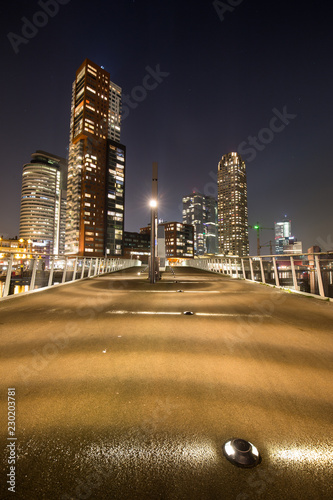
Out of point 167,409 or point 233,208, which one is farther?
point 233,208

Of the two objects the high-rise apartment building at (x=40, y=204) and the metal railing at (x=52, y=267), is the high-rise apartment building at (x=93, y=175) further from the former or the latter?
the metal railing at (x=52, y=267)

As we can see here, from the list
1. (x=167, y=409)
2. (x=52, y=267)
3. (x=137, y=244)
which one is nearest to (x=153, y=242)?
(x=52, y=267)

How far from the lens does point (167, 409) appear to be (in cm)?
168

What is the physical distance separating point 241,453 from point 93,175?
5300 inches

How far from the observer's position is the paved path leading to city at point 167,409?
3.71 feet

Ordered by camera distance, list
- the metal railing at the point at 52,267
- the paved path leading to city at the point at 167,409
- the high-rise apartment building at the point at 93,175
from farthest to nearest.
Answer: the high-rise apartment building at the point at 93,175
the metal railing at the point at 52,267
the paved path leading to city at the point at 167,409

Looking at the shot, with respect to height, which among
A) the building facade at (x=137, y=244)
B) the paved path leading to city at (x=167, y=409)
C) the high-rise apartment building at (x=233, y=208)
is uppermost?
the high-rise apartment building at (x=233, y=208)

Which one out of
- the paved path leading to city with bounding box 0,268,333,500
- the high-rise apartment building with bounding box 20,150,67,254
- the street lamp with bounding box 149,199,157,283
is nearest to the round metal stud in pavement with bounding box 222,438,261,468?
the paved path leading to city with bounding box 0,268,333,500

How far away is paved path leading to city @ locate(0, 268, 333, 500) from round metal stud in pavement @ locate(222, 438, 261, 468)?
31 mm

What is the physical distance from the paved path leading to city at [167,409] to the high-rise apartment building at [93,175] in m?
118

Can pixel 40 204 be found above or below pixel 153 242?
above

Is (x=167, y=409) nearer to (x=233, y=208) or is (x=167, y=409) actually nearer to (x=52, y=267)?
(x=52, y=267)

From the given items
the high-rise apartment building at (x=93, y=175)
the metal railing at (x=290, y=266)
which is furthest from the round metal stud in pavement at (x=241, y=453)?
the high-rise apartment building at (x=93, y=175)

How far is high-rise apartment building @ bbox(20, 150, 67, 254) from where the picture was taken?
162 metres
